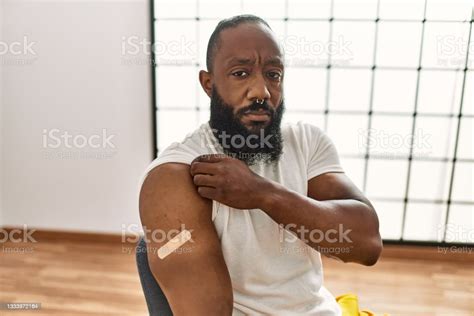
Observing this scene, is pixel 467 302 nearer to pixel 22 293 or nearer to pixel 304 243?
pixel 304 243

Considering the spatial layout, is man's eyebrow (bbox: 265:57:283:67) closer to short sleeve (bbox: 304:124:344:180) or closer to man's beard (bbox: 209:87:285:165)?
man's beard (bbox: 209:87:285:165)

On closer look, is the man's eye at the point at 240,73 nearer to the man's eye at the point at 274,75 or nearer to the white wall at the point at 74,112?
the man's eye at the point at 274,75

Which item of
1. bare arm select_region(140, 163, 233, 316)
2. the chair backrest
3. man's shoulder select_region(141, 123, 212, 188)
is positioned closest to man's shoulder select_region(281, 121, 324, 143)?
man's shoulder select_region(141, 123, 212, 188)

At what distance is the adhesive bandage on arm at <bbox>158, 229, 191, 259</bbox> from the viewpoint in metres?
1.03

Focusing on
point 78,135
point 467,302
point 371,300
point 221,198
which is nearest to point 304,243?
point 221,198

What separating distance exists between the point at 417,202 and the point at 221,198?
Answer: 7.77 feet

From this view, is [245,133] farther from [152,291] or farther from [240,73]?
[152,291]

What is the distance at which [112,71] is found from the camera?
9.50 feet

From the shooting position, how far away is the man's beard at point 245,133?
3.92 ft

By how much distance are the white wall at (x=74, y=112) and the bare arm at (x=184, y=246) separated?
1.95 m

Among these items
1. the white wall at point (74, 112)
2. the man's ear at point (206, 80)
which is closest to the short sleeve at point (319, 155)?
the man's ear at point (206, 80)

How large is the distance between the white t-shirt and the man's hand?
78mm

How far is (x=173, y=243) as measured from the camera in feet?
3.37

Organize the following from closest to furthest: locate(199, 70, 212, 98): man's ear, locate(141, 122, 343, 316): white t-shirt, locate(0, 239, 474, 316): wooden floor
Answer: locate(141, 122, 343, 316): white t-shirt → locate(199, 70, 212, 98): man's ear → locate(0, 239, 474, 316): wooden floor
